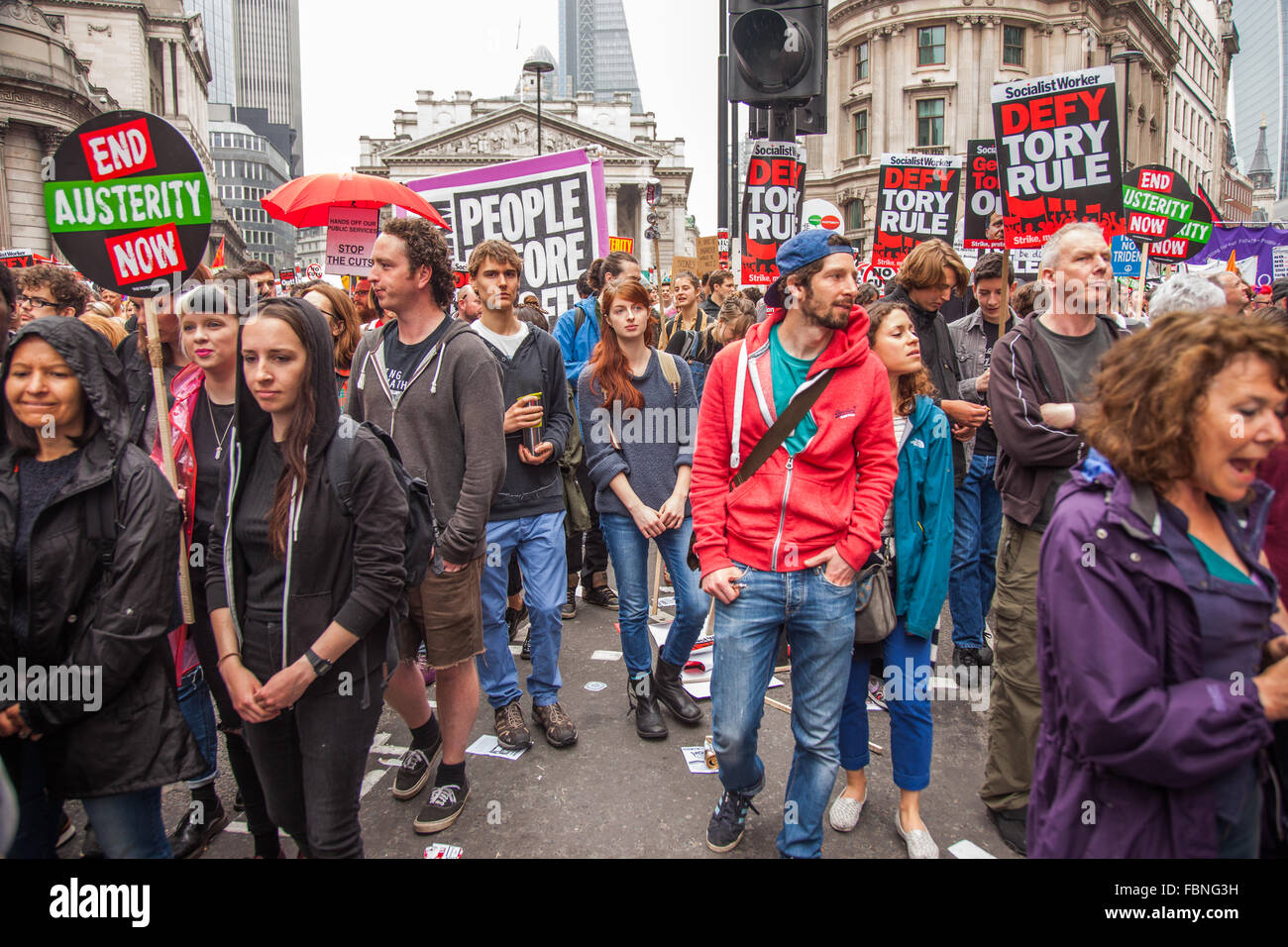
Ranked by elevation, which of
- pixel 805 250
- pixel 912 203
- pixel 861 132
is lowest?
pixel 805 250

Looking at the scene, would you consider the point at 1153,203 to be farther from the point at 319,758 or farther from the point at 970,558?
the point at 319,758

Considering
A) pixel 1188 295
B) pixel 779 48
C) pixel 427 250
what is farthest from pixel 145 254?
pixel 1188 295

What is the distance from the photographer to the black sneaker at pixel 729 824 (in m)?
3.02

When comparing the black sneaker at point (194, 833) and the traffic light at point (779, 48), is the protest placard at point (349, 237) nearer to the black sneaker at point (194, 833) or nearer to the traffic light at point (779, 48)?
the traffic light at point (779, 48)

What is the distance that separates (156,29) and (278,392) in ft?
242

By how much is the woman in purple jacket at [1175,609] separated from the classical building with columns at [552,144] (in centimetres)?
6664

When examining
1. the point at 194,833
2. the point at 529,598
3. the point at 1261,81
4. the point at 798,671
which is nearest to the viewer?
the point at 798,671

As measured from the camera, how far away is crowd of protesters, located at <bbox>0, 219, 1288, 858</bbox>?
5.42 ft

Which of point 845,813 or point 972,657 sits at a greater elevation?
point 972,657

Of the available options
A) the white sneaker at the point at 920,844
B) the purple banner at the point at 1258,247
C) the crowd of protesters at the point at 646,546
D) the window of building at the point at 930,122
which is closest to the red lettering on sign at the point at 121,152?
the crowd of protesters at the point at 646,546

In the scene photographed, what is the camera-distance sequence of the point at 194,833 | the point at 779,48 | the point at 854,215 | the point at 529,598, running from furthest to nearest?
the point at 854,215
the point at 779,48
the point at 529,598
the point at 194,833

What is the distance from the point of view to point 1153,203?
10.3 metres

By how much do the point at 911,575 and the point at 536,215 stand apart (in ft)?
12.4

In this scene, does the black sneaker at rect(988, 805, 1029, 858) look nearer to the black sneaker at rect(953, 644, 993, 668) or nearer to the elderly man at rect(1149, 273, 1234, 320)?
the black sneaker at rect(953, 644, 993, 668)
